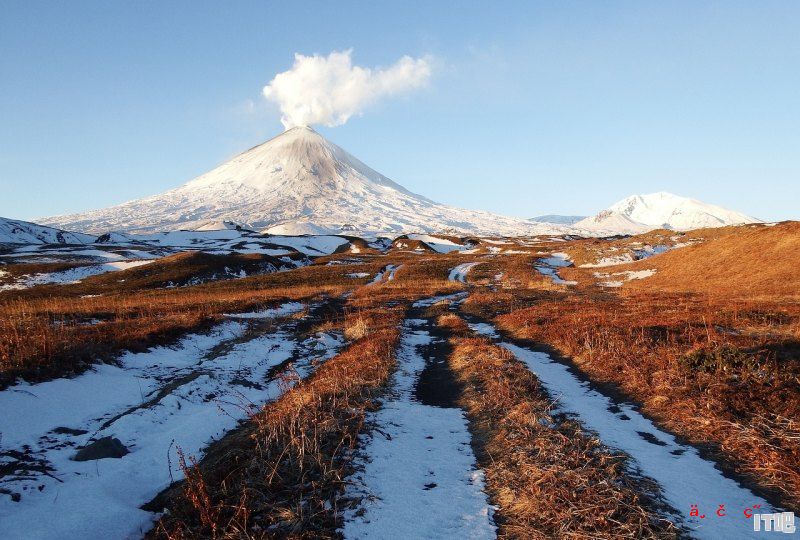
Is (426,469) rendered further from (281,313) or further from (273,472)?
(281,313)

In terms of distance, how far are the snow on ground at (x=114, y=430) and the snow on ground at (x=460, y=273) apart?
42182mm

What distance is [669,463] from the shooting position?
7.65 metres

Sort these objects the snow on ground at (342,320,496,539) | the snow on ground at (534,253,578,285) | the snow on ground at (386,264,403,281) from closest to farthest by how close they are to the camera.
A: the snow on ground at (342,320,496,539) < the snow on ground at (534,253,578,285) < the snow on ground at (386,264,403,281)

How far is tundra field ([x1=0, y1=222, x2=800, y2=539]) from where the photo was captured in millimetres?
5969

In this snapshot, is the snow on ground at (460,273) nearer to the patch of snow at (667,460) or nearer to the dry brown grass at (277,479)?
the patch of snow at (667,460)

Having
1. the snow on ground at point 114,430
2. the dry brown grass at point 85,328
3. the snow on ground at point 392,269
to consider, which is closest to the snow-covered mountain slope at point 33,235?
the snow on ground at point 392,269

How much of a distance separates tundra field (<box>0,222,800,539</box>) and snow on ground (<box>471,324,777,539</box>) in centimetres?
5

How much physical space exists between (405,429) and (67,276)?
2449 inches

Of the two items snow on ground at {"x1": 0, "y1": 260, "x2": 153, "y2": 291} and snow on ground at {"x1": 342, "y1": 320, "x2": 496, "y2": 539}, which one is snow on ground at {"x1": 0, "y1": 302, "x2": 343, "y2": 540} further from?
snow on ground at {"x1": 0, "y1": 260, "x2": 153, "y2": 291}

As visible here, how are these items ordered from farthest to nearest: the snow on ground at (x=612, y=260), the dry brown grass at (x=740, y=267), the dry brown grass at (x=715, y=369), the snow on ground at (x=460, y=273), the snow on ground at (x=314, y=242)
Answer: the snow on ground at (x=314, y=242) < the snow on ground at (x=612, y=260) < the snow on ground at (x=460, y=273) < the dry brown grass at (x=740, y=267) < the dry brown grass at (x=715, y=369)

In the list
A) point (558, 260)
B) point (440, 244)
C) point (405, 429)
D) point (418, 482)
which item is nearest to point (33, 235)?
point (440, 244)

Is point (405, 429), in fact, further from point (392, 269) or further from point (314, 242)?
point (314, 242)

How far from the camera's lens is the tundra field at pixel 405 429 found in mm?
5969

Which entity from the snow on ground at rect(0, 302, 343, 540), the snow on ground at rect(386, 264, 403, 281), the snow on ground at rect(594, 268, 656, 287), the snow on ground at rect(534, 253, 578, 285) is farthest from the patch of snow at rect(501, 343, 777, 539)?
the snow on ground at rect(386, 264, 403, 281)
